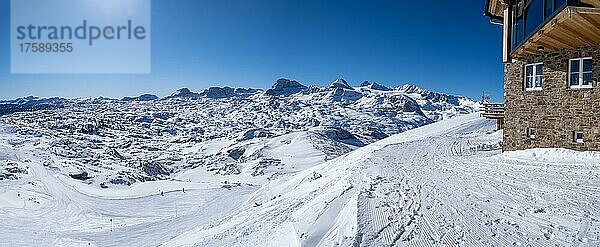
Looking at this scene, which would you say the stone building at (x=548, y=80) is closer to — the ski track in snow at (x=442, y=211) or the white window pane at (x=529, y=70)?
the white window pane at (x=529, y=70)

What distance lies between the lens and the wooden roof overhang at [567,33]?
354 inches

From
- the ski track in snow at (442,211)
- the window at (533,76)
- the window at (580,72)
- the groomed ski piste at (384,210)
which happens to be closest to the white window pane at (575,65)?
the window at (580,72)

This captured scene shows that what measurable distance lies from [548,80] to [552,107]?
1040 millimetres

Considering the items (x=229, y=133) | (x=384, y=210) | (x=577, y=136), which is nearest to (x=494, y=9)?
(x=577, y=136)

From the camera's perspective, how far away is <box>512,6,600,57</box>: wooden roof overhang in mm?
8990

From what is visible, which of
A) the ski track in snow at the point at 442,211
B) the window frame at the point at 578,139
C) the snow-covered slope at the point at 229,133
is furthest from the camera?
the snow-covered slope at the point at 229,133

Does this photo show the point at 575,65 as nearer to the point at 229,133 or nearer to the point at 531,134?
the point at 531,134

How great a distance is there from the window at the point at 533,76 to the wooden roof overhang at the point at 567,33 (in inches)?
23.5

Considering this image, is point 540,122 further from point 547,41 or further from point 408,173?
point 408,173

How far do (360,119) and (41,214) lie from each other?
85.1 metres

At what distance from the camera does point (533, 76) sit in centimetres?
1498

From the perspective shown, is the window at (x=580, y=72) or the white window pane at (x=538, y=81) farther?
the white window pane at (x=538, y=81)

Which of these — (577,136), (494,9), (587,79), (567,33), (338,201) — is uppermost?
(494,9)

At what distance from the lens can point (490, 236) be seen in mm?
6387
